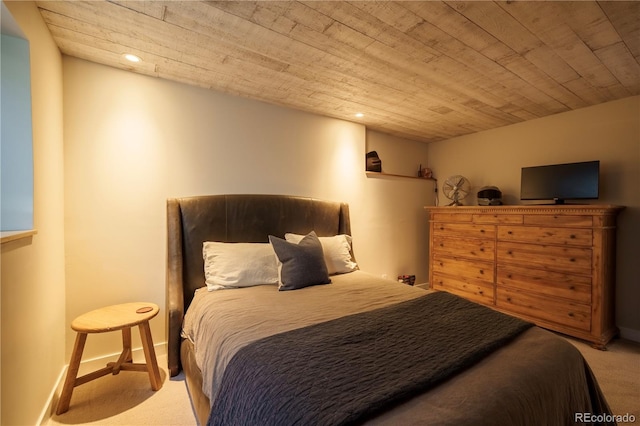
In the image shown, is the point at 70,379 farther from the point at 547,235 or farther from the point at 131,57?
the point at 547,235

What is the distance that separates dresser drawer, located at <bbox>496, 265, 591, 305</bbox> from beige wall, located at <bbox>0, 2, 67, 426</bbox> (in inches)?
148

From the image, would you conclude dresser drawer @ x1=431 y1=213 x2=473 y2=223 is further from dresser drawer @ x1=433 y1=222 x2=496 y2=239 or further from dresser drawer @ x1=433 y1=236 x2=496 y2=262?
dresser drawer @ x1=433 y1=236 x2=496 y2=262

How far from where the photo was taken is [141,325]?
5.94 feet

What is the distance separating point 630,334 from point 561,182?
1.55 metres

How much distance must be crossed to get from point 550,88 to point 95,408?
418 cm

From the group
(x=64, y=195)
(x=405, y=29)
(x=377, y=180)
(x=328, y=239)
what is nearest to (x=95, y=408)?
(x=64, y=195)

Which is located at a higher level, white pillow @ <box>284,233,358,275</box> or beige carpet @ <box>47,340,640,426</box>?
white pillow @ <box>284,233,358,275</box>

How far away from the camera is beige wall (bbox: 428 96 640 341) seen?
8.62 ft

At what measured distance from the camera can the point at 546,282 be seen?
2.69 metres

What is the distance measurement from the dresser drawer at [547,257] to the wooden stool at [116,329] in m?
3.32

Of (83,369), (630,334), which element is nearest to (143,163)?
(83,369)

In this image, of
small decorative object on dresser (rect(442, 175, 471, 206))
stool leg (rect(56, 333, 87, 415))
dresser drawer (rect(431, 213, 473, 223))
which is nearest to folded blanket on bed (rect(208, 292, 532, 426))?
stool leg (rect(56, 333, 87, 415))

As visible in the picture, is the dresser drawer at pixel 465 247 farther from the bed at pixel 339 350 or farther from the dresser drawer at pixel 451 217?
the bed at pixel 339 350

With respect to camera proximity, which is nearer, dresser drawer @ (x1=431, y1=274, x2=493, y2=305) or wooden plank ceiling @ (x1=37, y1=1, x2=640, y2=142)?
wooden plank ceiling @ (x1=37, y1=1, x2=640, y2=142)
